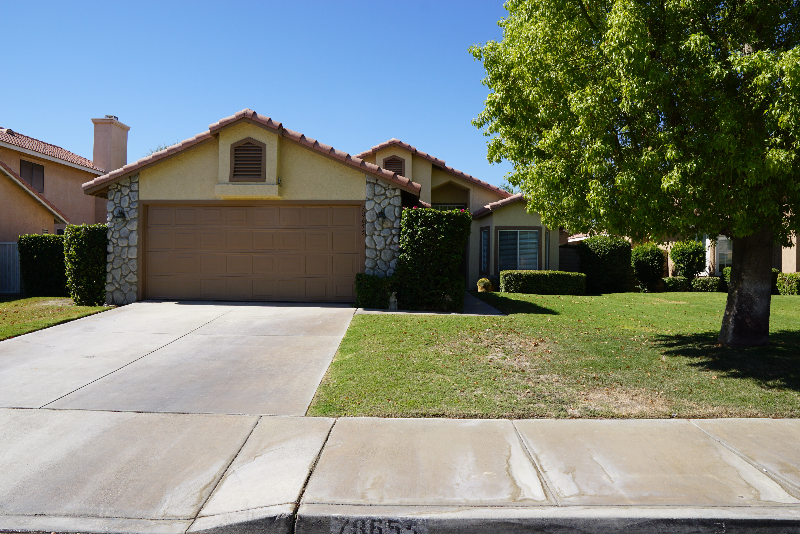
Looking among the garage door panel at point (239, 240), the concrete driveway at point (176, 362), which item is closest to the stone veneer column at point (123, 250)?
the concrete driveway at point (176, 362)

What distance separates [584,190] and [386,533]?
18.9ft

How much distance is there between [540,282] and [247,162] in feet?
33.6

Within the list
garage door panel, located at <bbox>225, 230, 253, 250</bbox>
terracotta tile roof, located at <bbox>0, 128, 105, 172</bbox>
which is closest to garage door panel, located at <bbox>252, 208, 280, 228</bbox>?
garage door panel, located at <bbox>225, 230, 253, 250</bbox>

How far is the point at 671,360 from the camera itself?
7.58 metres

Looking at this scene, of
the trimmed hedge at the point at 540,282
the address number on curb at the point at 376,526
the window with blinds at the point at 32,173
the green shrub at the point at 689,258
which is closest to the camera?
the address number on curb at the point at 376,526

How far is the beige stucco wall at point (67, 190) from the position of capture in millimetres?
21944

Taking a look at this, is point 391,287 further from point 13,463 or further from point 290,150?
point 13,463

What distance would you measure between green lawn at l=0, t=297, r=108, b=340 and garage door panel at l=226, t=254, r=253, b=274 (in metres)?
2.92

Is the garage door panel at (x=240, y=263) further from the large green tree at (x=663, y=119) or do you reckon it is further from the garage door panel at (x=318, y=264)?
the large green tree at (x=663, y=119)

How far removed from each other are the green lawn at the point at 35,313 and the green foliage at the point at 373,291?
577 cm

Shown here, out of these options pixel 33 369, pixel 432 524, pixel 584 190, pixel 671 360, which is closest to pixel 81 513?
pixel 432 524

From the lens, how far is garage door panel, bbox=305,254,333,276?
41.8 ft

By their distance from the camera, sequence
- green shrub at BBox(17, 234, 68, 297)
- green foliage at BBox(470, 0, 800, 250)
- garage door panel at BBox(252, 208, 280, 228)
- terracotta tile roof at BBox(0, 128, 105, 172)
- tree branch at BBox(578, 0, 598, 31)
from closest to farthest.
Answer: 1. green foliage at BBox(470, 0, 800, 250)
2. tree branch at BBox(578, 0, 598, 31)
3. garage door panel at BBox(252, 208, 280, 228)
4. green shrub at BBox(17, 234, 68, 297)
5. terracotta tile roof at BBox(0, 128, 105, 172)

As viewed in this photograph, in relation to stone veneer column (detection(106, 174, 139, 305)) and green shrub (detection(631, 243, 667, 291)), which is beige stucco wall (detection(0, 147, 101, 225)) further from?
green shrub (detection(631, 243, 667, 291))
